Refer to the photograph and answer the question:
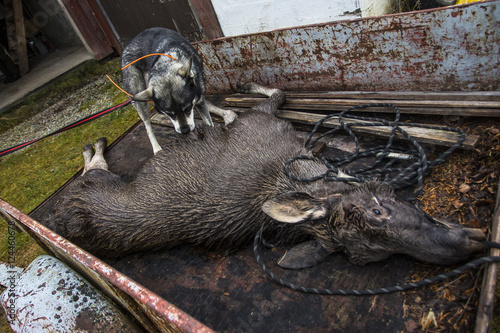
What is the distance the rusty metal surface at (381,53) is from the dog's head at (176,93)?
1002mm

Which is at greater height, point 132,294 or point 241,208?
point 132,294

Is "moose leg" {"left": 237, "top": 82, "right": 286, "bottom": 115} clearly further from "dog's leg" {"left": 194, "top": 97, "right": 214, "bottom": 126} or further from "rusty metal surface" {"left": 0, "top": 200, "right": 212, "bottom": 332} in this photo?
"rusty metal surface" {"left": 0, "top": 200, "right": 212, "bottom": 332}

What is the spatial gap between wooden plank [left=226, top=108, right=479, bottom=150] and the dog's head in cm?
108

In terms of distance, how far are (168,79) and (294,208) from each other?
1.95 metres

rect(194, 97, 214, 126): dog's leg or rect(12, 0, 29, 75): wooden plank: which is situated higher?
rect(12, 0, 29, 75): wooden plank

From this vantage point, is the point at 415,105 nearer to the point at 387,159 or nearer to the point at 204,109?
the point at 387,159

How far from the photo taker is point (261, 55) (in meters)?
3.82

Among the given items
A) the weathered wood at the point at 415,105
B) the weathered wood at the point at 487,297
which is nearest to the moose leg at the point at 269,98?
the weathered wood at the point at 415,105

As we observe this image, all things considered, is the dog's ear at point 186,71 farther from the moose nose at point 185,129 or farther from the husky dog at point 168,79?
the moose nose at point 185,129

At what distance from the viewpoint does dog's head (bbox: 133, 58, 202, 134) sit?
10.5 ft

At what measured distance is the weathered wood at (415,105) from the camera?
2.51 metres

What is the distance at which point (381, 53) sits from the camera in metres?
3.06

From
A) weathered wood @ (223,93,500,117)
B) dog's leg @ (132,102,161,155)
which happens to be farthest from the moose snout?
dog's leg @ (132,102,161,155)

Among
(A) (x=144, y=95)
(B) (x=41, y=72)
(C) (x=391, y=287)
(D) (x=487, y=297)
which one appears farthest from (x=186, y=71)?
(B) (x=41, y=72)
